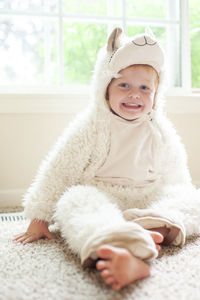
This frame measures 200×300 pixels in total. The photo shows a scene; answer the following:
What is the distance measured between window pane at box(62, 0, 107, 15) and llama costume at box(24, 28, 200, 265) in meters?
0.67

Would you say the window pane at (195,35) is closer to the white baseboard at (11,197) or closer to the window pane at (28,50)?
the window pane at (28,50)

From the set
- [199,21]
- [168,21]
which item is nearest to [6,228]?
[168,21]

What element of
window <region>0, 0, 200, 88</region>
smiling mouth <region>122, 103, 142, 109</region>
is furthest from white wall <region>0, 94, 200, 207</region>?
smiling mouth <region>122, 103, 142, 109</region>

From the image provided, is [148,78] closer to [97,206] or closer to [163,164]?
[163,164]

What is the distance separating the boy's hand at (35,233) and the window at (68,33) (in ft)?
2.85

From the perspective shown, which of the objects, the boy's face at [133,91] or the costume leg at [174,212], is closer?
the costume leg at [174,212]

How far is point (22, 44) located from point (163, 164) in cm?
95

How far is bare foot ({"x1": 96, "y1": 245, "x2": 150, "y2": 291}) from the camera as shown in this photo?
78cm

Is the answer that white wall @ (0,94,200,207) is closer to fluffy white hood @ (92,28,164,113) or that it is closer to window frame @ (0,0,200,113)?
window frame @ (0,0,200,113)

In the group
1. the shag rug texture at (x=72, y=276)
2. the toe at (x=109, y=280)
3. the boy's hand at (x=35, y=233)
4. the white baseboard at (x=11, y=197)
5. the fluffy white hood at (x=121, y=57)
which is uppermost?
the fluffy white hood at (x=121, y=57)

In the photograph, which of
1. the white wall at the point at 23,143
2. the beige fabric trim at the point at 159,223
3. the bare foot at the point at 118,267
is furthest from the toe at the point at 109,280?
the white wall at the point at 23,143

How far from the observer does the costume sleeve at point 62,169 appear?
4.02 feet

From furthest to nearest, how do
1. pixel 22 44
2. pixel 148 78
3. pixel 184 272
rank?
pixel 22 44, pixel 148 78, pixel 184 272

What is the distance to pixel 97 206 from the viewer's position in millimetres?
1049
